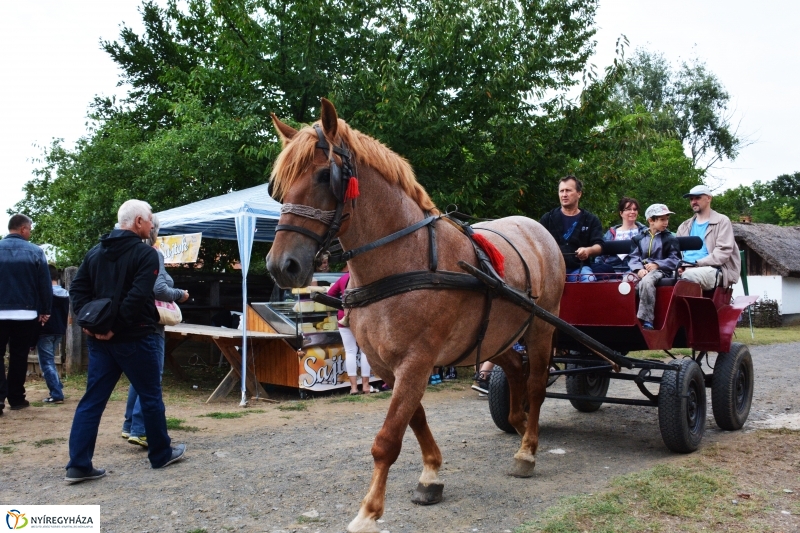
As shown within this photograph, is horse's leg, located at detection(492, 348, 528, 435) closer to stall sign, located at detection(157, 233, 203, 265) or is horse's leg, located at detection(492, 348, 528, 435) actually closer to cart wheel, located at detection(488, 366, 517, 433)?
cart wheel, located at detection(488, 366, 517, 433)

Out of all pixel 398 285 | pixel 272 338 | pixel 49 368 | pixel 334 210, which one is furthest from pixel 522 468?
pixel 49 368

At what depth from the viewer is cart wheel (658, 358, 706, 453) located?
15.4 feet

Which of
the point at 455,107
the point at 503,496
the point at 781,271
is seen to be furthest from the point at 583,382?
the point at 781,271

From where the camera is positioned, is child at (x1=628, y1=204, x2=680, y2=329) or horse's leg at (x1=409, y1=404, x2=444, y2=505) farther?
child at (x1=628, y1=204, x2=680, y2=329)

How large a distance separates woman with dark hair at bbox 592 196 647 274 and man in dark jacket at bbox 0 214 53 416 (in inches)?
243

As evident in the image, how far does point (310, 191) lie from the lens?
3066 millimetres

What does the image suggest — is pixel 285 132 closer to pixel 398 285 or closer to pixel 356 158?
pixel 356 158

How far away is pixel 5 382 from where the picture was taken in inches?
278

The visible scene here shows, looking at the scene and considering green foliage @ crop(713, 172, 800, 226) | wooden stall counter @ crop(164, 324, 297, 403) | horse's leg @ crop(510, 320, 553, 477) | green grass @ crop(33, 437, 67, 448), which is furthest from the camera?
green foliage @ crop(713, 172, 800, 226)

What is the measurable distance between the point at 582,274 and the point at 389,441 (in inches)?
111

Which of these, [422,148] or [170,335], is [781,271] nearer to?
[422,148]

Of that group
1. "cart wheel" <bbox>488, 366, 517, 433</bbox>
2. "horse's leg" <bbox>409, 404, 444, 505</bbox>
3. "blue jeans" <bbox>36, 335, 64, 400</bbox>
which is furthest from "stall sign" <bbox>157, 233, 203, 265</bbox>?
"horse's leg" <bbox>409, 404, 444, 505</bbox>

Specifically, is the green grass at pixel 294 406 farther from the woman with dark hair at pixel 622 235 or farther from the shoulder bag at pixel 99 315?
the woman with dark hair at pixel 622 235

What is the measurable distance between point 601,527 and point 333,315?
572 cm
